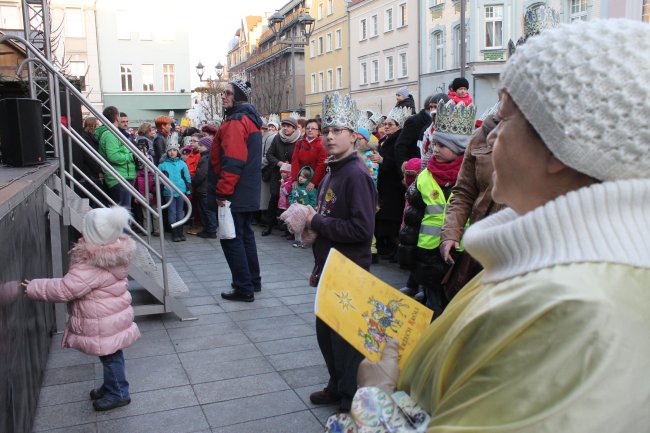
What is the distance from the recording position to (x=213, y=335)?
5453mm

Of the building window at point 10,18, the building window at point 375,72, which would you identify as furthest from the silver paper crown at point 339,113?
the building window at point 375,72

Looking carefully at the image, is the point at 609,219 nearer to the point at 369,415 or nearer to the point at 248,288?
the point at 369,415

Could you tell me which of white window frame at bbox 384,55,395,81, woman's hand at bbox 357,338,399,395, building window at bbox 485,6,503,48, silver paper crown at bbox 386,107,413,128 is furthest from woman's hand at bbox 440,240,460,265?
white window frame at bbox 384,55,395,81

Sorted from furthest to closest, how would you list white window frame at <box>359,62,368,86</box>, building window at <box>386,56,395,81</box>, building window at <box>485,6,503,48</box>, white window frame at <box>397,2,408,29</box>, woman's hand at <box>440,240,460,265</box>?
white window frame at <box>359,62,368,86</box> < building window at <box>386,56,395,81</box> < white window frame at <box>397,2,408,29</box> < building window at <box>485,6,503,48</box> < woman's hand at <box>440,240,460,265</box>

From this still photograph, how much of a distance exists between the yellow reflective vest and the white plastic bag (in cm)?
208

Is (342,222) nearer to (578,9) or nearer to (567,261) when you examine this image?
(567,261)

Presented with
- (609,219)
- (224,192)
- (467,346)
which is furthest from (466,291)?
(224,192)

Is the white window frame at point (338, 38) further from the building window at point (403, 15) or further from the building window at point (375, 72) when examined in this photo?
the building window at point (403, 15)

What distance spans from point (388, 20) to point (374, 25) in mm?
2339

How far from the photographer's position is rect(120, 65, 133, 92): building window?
42656mm

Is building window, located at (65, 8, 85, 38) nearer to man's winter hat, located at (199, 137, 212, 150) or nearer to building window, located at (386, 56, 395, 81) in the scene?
building window, located at (386, 56, 395, 81)

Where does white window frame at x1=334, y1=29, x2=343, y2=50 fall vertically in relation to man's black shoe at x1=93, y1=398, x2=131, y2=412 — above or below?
above

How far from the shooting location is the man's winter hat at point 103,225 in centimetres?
386

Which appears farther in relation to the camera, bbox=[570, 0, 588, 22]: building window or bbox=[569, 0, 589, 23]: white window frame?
bbox=[570, 0, 588, 22]: building window
